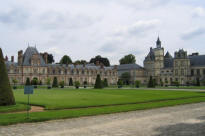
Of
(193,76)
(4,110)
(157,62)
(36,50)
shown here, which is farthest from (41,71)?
(4,110)

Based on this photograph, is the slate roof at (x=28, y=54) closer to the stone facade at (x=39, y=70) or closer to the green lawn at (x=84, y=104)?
the stone facade at (x=39, y=70)

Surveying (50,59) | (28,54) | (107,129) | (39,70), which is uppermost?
(50,59)

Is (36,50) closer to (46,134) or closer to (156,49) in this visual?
(156,49)

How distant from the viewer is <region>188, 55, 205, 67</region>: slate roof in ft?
269

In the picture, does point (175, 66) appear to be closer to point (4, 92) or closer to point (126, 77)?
point (126, 77)

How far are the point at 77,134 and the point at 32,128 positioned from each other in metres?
2.41

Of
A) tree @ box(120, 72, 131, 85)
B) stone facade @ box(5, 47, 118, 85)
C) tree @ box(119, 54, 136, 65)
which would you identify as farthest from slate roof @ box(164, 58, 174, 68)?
stone facade @ box(5, 47, 118, 85)

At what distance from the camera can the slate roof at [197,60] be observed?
8196cm

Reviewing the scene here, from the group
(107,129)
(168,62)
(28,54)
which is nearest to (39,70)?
(28,54)

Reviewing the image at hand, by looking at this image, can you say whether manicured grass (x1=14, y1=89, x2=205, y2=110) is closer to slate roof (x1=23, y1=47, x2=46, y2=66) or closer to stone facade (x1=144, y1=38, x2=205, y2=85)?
slate roof (x1=23, y1=47, x2=46, y2=66)

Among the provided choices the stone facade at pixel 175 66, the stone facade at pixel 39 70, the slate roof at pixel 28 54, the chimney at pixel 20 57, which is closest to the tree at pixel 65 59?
the stone facade at pixel 39 70

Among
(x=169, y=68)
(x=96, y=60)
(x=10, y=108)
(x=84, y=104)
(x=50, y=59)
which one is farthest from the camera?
(x=96, y=60)

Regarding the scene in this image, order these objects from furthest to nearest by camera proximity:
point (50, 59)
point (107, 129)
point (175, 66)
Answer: point (50, 59) → point (175, 66) → point (107, 129)

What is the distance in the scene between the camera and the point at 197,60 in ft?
277
